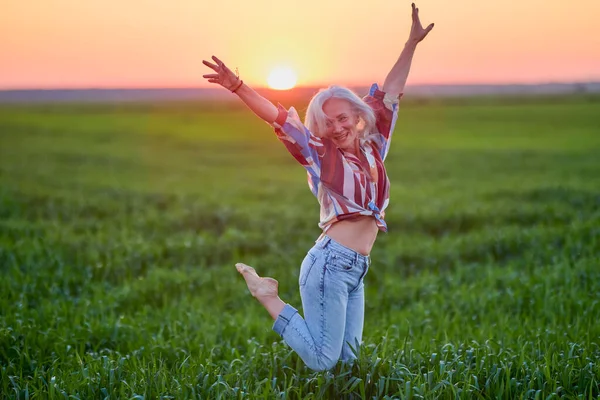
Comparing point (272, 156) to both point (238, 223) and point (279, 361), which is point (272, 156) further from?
point (279, 361)

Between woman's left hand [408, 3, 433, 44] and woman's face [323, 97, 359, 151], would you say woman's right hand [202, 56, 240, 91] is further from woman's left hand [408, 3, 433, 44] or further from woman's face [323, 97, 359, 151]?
woman's left hand [408, 3, 433, 44]

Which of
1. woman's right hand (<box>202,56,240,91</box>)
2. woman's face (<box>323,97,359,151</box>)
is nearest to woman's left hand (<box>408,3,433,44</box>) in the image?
woman's face (<box>323,97,359,151</box>)

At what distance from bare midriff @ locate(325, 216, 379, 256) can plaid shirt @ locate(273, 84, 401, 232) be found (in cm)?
5

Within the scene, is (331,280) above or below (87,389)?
above

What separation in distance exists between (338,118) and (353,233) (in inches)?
31.0

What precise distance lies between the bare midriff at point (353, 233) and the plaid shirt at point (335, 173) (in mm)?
52

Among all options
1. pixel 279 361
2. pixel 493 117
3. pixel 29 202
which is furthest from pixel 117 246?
pixel 493 117

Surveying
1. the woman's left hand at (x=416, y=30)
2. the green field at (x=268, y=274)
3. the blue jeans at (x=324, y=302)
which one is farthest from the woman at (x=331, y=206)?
the woman's left hand at (x=416, y=30)

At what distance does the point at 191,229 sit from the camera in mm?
12867

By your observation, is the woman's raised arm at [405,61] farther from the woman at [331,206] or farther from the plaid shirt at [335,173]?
the plaid shirt at [335,173]

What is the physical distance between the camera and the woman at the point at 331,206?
4.71m

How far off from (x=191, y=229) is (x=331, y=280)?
842cm

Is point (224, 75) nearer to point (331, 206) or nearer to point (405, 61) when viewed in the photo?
point (331, 206)

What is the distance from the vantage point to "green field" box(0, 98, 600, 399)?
5.13 metres
